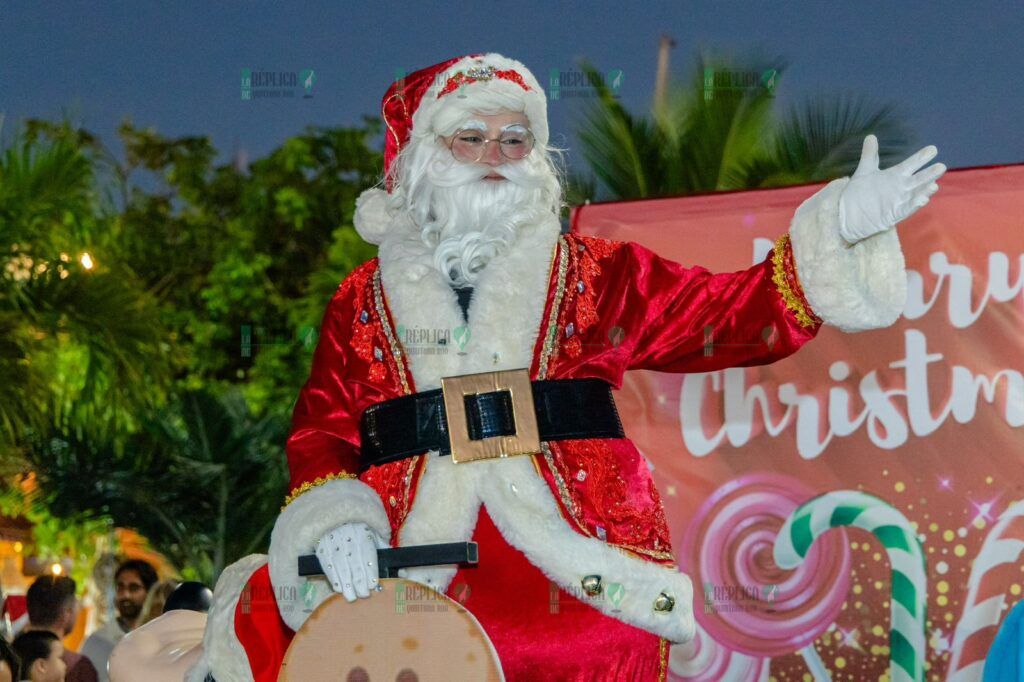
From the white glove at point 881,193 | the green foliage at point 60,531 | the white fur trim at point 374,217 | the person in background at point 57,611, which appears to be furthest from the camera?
the green foliage at point 60,531

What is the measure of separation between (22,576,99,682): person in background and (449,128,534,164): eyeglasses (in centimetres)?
354

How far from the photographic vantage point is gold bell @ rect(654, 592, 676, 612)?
3.18 m

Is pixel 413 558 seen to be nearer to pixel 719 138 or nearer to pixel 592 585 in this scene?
pixel 592 585

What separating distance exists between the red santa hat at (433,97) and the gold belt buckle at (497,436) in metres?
0.64

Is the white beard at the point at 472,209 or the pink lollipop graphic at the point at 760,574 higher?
the white beard at the point at 472,209

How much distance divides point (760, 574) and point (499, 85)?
8.05 ft

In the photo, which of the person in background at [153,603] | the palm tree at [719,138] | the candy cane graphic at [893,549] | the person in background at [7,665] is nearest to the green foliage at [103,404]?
the person in background at [153,603]

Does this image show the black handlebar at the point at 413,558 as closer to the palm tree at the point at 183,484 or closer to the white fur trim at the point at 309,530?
the white fur trim at the point at 309,530

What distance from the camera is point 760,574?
5391 millimetres

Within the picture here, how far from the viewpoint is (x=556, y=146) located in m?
3.88

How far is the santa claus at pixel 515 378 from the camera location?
3195mm

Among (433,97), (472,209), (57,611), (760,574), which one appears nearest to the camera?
(472,209)

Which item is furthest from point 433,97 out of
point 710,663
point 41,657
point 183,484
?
point 183,484

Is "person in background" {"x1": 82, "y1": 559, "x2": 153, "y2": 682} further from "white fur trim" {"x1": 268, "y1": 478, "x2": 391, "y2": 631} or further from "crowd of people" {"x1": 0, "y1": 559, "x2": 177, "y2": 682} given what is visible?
"white fur trim" {"x1": 268, "y1": 478, "x2": 391, "y2": 631}
